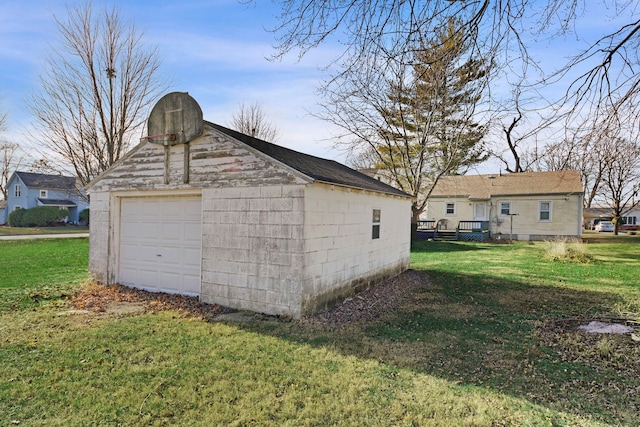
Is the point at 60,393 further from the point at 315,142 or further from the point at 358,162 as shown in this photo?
the point at 358,162

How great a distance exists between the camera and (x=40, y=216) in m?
33.7

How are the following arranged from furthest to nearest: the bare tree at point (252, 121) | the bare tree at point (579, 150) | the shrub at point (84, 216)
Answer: the shrub at point (84, 216) → the bare tree at point (252, 121) → the bare tree at point (579, 150)

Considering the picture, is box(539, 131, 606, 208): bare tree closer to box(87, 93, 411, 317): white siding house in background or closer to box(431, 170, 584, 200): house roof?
box(87, 93, 411, 317): white siding house in background

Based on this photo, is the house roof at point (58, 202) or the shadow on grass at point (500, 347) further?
the house roof at point (58, 202)

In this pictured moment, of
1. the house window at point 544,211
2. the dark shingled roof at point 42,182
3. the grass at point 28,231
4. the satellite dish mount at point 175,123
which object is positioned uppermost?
the dark shingled roof at point 42,182

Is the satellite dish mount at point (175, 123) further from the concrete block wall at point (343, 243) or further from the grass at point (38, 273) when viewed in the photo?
the grass at point (38, 273)

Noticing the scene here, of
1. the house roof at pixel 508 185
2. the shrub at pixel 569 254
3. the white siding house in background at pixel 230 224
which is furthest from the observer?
the house roof at pixel 508 185

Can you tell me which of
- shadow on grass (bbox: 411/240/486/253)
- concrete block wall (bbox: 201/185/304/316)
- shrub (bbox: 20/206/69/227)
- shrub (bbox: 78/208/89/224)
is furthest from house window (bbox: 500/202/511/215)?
shrub (bbox: 20/206/69/227)

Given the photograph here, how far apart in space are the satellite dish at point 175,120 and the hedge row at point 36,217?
33961 millimetres

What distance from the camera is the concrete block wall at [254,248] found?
6434mm

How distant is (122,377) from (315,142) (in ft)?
52.7

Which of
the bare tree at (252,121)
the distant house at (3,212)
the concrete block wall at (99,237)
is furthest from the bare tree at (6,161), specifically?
the concrete block wall at (99,237)

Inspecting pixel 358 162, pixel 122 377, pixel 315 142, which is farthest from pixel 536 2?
pixel 358 162

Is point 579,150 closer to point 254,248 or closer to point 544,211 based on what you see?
point 254,248
